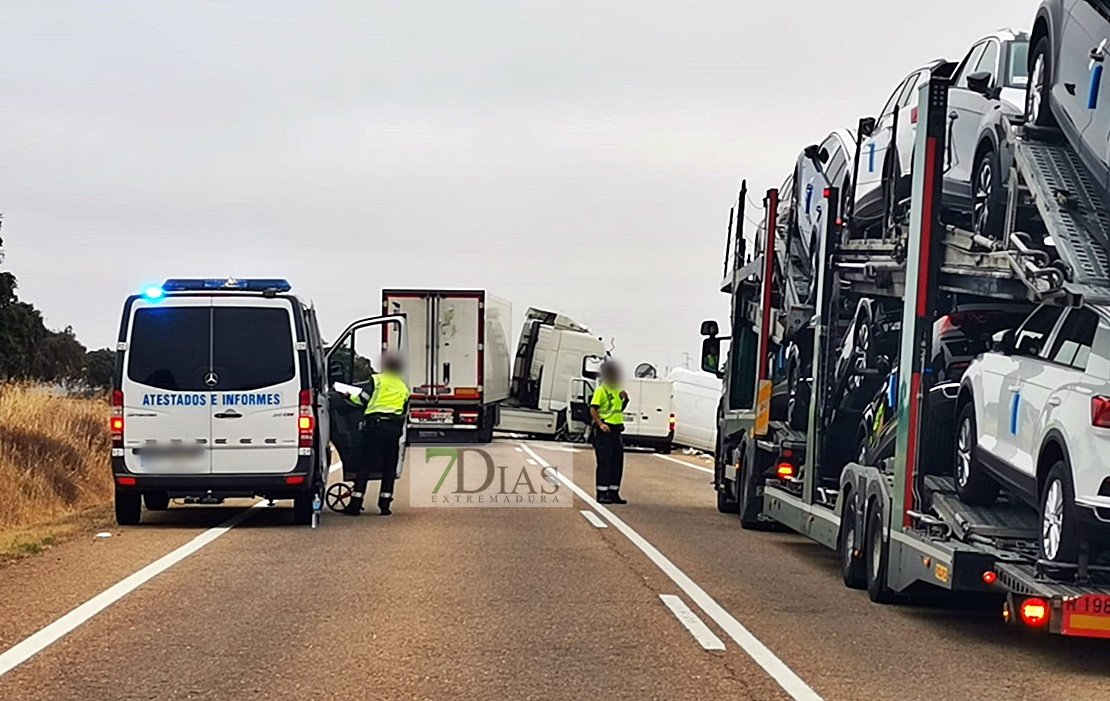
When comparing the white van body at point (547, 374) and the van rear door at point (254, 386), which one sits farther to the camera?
the white van body at point (547, 374)

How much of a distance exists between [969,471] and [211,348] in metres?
8.50

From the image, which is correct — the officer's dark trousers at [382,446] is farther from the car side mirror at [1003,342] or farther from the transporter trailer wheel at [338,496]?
the car side mirror at [1003,342]

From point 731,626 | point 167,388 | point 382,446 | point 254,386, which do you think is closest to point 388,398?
point 382,446

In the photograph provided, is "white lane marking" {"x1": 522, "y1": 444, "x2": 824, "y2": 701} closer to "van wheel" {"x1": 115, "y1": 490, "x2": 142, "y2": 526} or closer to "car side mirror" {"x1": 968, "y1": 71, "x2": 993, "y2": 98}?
"car side mirror" {"x1": 968, "y1": 71, "x2": 993, "y2": 98}

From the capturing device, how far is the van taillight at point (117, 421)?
16297 mm

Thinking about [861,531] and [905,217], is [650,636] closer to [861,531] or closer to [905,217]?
[861,531]

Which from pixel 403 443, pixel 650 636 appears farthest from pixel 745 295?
pixel 650 636

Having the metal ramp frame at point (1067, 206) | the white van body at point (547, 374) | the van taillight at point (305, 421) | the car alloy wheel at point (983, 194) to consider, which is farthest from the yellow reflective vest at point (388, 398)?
the white van body at point (547, 374)

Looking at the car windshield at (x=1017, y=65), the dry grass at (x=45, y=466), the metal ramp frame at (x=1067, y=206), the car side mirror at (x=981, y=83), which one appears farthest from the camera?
the dry grass at (x=45, y=466)

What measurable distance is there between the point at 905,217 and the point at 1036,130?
96.4 inches

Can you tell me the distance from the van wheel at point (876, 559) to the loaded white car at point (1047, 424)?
1007 mm

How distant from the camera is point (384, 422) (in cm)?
1844

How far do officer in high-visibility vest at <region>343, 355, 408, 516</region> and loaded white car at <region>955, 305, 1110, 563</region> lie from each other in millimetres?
8696

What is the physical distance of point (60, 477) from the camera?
67.1 feet
